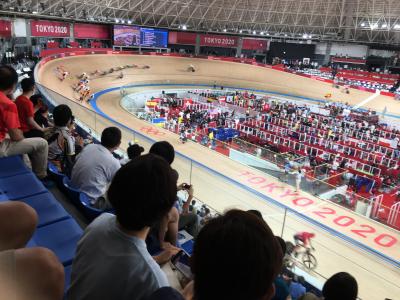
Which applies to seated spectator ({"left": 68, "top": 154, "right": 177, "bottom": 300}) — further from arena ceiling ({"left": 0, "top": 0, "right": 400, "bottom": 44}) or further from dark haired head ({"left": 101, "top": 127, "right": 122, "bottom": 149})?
arena ceiling ({"left": 0, "top": 0, "right": 400, "bottom": 44})

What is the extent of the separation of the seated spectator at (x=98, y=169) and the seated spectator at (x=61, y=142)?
109 cm

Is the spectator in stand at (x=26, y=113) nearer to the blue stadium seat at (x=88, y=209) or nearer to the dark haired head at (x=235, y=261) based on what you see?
the blue stadium seat at (x=88, y=209)

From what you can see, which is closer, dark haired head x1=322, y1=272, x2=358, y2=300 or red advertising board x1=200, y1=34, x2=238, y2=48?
dark haired head x1=322, y1=272, x2=358, y2=300

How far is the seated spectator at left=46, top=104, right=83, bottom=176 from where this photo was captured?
15.4 feet

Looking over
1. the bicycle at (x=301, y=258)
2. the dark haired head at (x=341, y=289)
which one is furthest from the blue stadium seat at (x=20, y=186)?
the bicycle at (x=301, y=258)

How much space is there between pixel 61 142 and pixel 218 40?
1811 inches

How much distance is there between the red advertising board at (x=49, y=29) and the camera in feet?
96.1

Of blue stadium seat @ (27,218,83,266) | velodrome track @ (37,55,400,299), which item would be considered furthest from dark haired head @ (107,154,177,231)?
velodrome track @ (37,55,400,299)

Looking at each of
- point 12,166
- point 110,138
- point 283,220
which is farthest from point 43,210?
point 283,220

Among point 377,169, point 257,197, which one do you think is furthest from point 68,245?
point 377,169

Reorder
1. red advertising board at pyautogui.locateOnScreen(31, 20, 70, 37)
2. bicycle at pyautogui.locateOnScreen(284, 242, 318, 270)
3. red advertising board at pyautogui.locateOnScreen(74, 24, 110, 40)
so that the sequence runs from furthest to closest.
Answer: red advertising board at pyautogui.locateOnScreen(74, 24, 110, 40)
red advertising board at pyautogui.locateOnScreen(31, 20, 70, 37)
bicycle at pyautogui.locateOnScreen(284, 242, 318, 270)

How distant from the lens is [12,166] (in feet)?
14.0

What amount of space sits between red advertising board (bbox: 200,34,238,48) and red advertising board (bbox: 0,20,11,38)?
27.4 metres

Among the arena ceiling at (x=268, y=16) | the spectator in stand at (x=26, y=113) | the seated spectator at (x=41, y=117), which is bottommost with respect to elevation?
the seated spectator at (x=41, y=117)
